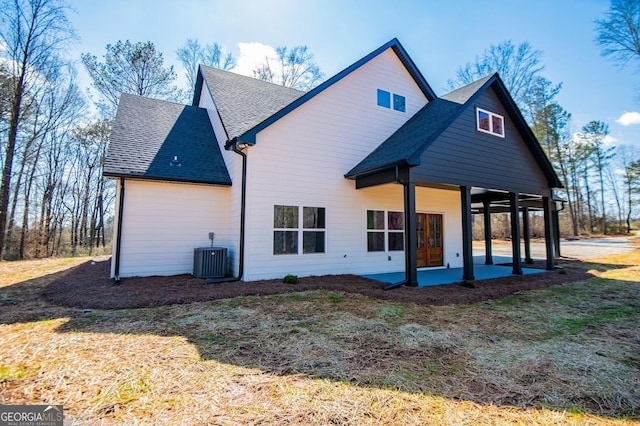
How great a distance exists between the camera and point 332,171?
28.8 feet

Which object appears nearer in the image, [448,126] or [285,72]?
[448,126]

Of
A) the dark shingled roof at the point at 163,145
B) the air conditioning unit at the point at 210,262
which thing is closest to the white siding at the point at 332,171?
the air conditioning unit at the point at 210,262

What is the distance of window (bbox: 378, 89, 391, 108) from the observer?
9859 mm

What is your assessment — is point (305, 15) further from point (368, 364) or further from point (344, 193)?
point (368, 364)

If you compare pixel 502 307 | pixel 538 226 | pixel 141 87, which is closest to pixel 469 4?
pixel 502 307

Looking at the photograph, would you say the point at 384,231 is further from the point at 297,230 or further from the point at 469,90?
the point at 469,90

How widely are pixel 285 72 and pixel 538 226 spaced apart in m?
29.3

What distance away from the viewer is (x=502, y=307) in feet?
19.1

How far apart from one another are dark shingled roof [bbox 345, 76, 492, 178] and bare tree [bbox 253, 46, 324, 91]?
11.5 metres

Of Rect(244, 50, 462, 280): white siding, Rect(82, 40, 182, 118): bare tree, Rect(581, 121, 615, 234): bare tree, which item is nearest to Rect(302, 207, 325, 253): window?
Rect(244, 50, 462, 280): white siding

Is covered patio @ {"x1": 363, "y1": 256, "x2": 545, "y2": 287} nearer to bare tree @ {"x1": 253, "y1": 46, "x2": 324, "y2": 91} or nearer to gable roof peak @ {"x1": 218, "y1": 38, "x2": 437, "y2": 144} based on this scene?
gable roof peak @ {"x1": 218, "y1": 38, "x2": 437, "y2": 144}

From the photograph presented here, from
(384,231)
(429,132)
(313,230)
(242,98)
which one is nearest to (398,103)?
(429,132)

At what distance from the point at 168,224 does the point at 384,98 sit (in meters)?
7.90

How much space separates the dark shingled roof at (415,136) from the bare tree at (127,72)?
622 inches
